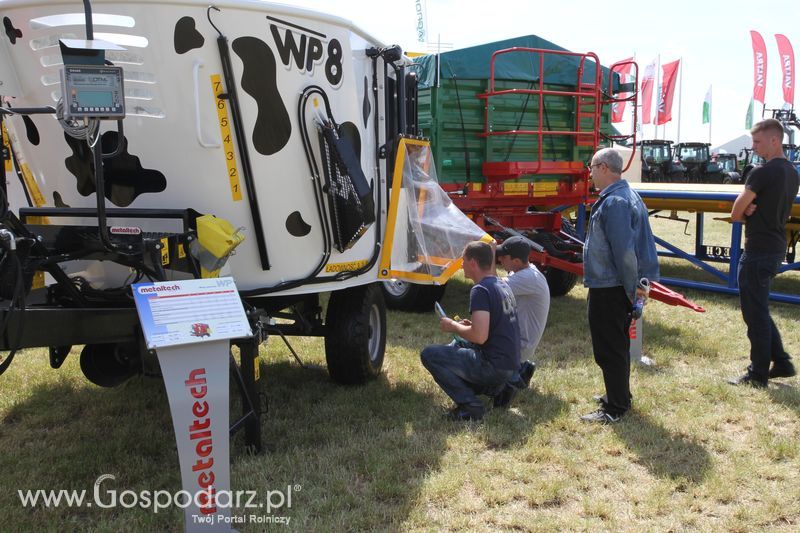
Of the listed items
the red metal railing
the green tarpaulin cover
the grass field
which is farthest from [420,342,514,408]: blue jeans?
the green tarpaulin cover

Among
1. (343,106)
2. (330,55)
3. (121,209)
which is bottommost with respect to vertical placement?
(121,209)

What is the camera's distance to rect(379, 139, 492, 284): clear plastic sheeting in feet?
16.6

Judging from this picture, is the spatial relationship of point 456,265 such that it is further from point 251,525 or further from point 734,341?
point 734,341

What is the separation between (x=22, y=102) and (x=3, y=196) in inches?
45.9

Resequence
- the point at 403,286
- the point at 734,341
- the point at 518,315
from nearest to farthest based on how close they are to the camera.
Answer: the point at 518,315 < the point at 734,341 < the point at 403,286

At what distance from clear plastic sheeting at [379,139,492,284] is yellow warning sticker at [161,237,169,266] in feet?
6.11

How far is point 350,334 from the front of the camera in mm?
4969

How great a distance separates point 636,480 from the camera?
12.1 feet

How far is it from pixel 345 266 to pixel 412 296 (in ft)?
10.2

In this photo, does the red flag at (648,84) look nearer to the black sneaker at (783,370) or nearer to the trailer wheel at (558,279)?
the trailer wheel at (558,279)

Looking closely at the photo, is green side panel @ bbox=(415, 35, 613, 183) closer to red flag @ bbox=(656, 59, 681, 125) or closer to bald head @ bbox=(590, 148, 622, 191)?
bald head @ bbox=(590, 148, 622, 191)

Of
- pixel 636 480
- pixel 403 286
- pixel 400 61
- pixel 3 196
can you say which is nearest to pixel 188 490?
pixel 3 196

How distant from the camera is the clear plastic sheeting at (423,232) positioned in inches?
199

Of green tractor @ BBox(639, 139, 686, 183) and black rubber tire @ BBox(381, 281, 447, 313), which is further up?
green tractor @ BBox(639, 139, 686, 183)
